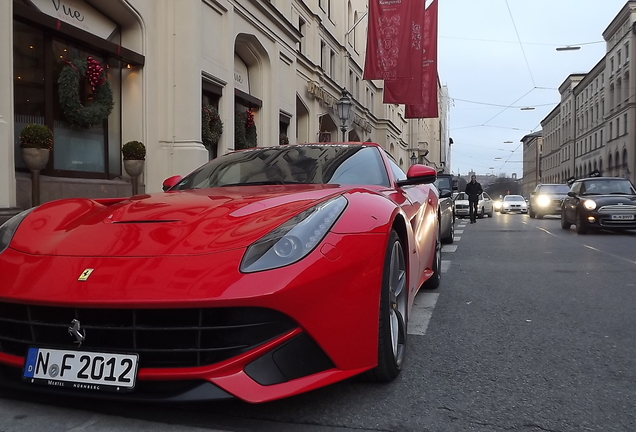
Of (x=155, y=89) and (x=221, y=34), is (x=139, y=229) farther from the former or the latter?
(x=221, y=34)

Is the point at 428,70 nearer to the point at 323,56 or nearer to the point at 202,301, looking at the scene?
the point at 323,56

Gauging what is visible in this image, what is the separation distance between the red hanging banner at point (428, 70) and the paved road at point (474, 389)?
17578 millimetres

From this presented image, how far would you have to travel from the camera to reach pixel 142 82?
33.8ft

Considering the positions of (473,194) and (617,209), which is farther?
(473,194)

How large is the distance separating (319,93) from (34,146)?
621 inches

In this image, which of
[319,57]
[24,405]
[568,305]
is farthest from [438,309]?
[319,57]

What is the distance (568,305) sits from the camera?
442cm

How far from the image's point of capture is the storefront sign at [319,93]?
21.0 metres

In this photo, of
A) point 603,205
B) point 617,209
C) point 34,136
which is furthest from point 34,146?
point 617,209

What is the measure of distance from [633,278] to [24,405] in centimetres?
572

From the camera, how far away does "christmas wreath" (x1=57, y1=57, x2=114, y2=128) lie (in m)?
8.05

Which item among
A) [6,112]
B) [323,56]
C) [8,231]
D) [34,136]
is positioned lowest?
[8,231]

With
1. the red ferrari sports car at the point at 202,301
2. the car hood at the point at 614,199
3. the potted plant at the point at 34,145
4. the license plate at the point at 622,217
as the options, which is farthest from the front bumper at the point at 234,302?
the car hood at the point at 614,199

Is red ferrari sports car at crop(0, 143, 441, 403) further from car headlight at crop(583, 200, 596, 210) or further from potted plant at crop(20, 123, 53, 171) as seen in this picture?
car headlight at crop(583, 200, 596, 210)
